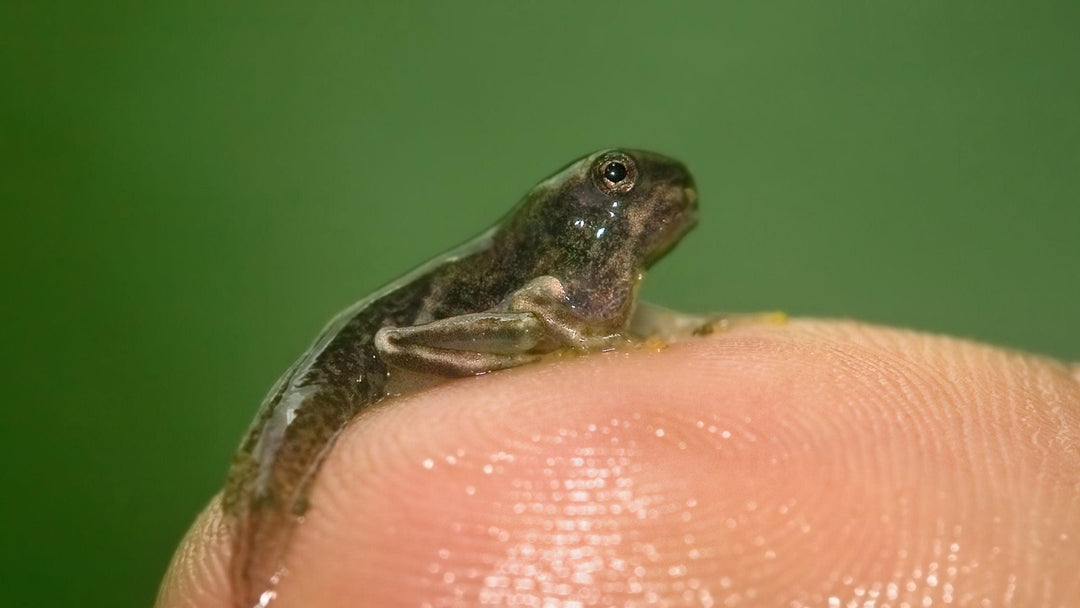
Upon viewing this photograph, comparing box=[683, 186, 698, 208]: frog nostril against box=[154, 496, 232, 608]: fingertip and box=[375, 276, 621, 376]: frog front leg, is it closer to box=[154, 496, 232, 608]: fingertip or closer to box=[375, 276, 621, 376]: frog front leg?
box=[375, 276, 621, 376]: frog front leg

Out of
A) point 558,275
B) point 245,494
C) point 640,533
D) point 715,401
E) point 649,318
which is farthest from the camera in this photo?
point 649,318

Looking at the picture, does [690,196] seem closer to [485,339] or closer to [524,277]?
[524,277]

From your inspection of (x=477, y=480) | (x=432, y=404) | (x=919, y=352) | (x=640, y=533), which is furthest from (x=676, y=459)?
(x=919, y=352)

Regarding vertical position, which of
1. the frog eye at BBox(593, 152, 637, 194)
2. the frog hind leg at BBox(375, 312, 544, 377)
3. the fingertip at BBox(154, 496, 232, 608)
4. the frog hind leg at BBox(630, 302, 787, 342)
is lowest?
the fingertip at BBox(154, 496, 232, 608)

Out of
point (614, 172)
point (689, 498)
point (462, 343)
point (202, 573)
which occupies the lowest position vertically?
point (202, 573)

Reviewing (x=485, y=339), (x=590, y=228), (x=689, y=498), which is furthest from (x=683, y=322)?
(x=689, y=498)

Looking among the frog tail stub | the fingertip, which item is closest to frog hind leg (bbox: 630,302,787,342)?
the frog tail stub

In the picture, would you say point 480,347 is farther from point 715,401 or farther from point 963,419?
point 963,419
